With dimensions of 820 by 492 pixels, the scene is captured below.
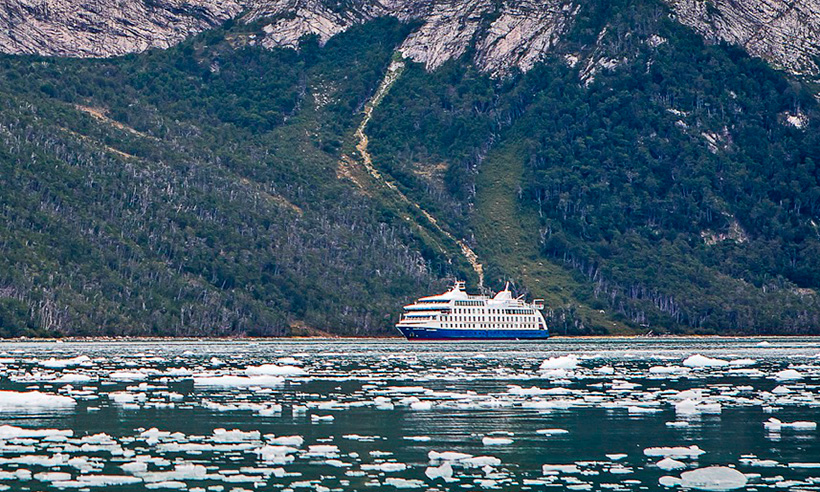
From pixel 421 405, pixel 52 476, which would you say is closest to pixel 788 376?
pixel 421 405

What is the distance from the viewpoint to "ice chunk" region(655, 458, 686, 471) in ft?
123

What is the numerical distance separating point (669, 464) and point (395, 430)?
12233 millimetres

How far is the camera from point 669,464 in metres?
37.7

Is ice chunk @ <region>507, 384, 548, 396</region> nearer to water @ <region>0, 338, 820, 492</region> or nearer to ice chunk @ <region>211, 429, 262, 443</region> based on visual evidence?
water @ <region>0, 338, 820, 492</region>

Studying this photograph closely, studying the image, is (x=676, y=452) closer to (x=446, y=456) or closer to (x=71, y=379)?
(x=446, y=456)

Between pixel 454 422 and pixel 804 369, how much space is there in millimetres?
43306

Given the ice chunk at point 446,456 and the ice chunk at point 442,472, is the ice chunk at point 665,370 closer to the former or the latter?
the ice chunk at point 446,456

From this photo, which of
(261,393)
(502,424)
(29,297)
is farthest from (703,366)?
(29,297)

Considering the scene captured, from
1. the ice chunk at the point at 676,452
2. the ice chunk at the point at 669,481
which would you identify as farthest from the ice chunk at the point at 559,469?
the ice chunk at the point at 676,452

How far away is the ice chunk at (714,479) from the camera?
34225mm

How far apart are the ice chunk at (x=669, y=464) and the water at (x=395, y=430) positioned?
1.28 feet

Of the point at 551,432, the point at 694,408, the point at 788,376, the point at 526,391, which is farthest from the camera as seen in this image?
the point at 788,376

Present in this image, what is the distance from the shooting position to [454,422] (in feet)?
162

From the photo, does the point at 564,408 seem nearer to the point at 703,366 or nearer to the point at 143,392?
the point at 143,392
